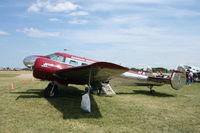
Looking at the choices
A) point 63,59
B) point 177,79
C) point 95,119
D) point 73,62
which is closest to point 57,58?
point 63,59

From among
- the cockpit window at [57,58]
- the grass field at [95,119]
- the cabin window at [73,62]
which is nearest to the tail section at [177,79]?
the grass field at [95,119]

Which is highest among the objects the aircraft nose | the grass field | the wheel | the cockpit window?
the cockpit window

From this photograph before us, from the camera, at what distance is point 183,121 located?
626cm

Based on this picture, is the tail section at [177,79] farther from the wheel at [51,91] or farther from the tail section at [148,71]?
the wheel at [51,91]

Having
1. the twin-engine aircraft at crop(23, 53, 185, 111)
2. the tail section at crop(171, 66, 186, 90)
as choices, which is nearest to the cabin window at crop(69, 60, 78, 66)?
the twin-engine aircraft at crop(23, 53, 185, 111)

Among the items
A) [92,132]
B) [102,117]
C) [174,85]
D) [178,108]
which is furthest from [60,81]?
Result: [174,85]

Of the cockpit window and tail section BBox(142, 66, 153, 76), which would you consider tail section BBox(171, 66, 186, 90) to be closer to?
tail section BBox(142, 66, 153, 76)

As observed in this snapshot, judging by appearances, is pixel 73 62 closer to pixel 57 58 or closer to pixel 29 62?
pixel 57 58

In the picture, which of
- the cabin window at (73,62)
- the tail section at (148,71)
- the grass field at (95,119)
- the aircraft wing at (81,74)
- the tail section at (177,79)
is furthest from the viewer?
the tail section at (148,71)

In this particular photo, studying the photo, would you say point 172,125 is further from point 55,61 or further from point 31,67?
point 31,67

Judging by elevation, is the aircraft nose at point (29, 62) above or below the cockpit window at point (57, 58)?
below

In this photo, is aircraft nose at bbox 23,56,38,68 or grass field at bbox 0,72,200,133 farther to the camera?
aircraft nose at bbox 23,56,38,68

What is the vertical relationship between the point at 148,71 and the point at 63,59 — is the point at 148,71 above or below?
below

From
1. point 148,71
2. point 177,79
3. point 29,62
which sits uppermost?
point 29,62
